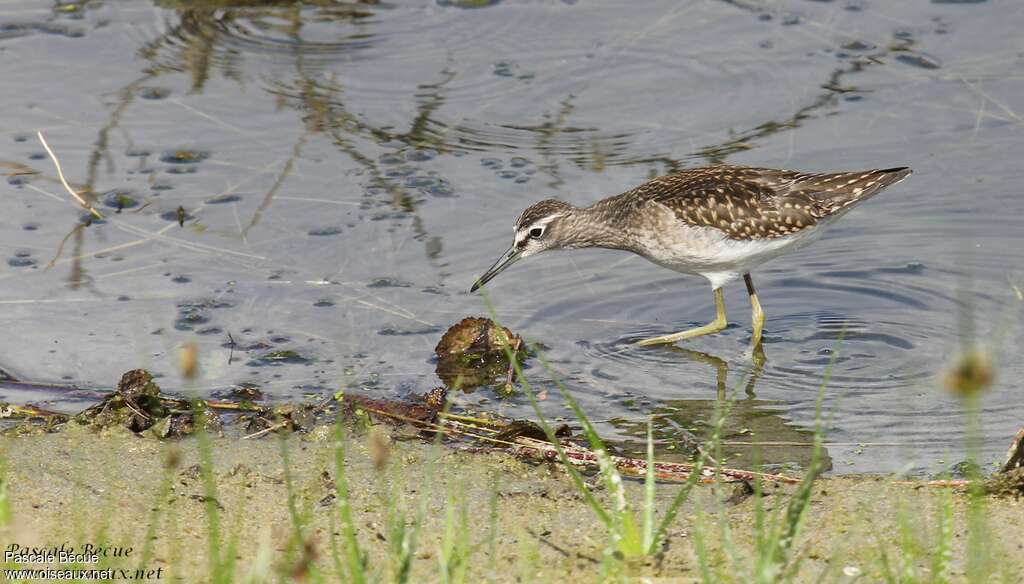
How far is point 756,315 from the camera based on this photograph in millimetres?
7664

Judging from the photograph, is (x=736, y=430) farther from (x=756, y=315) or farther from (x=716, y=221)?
(x=716, y=221)

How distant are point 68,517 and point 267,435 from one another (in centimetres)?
124

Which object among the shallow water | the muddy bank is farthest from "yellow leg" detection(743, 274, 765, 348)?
the muddy bank

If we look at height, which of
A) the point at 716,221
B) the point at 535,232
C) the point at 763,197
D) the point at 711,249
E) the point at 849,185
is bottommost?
the point at 535,232

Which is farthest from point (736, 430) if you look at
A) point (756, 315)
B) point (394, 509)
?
point (394, 509)

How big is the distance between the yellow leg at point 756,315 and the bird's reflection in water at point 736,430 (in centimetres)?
28

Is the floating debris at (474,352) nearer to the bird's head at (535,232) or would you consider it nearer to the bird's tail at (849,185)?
the bird's head at (535,232)

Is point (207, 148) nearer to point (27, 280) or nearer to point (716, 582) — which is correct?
point (27, 280)

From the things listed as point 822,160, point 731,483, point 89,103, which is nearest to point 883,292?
point 822,160

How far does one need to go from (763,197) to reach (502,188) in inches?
73.7

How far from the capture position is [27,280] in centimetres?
773

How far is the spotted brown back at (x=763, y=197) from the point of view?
7723 mm

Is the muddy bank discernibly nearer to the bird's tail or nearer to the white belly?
the white belly

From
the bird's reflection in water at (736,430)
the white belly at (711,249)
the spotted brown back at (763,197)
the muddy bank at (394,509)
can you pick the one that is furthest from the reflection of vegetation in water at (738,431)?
the spotted brown back at (763,197)
